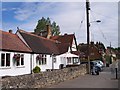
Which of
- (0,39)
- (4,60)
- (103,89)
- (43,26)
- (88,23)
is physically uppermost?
(43,26)

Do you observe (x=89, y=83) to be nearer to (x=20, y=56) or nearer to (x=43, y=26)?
(x=20, y=56)

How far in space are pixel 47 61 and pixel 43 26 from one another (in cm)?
4694

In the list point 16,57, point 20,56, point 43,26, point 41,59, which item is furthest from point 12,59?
point 43,26

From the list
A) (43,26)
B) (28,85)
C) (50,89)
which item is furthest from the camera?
(43,26)

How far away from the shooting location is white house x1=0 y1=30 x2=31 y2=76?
2217 centimetres

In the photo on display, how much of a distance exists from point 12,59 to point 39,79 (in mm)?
9632

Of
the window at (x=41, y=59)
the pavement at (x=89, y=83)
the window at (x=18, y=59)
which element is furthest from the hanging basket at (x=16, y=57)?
the pavement at (x=89, y=83)

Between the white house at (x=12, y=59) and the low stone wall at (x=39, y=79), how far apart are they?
18.0 ft

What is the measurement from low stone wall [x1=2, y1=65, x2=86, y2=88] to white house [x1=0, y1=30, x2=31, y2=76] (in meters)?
5.49

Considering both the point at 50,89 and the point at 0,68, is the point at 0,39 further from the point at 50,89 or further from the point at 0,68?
the point at 50,89

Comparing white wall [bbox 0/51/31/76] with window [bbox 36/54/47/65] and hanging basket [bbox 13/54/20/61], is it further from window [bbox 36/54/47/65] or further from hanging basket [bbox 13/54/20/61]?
window [bbox 36/54/47/65]

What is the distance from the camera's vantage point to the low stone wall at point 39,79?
11188 mm

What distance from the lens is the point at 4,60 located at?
22.3 m

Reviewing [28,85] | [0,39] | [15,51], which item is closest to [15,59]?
[15,51]
